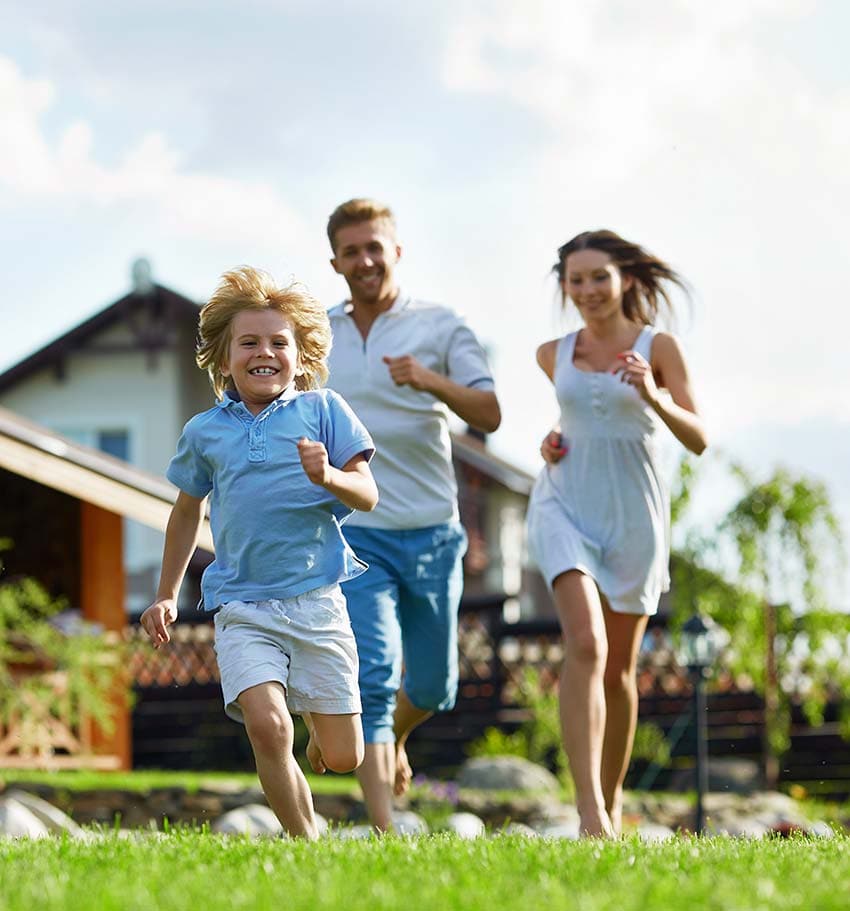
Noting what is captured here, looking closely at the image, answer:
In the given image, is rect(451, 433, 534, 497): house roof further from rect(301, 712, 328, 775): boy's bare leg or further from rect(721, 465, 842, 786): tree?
rect(301, 712, 328, 775): boy's bare leg

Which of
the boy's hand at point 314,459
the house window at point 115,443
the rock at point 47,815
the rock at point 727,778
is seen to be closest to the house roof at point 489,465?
the house window at point 115,443

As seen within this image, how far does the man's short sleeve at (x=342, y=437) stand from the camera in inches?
216

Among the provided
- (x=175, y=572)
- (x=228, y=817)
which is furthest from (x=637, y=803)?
(x=175, y=572)

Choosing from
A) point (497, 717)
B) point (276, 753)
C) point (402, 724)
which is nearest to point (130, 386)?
point (497, 717)

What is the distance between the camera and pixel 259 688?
5.25 metres

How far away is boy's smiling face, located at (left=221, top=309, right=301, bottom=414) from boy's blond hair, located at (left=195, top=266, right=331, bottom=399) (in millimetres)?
48

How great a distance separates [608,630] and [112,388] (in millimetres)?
25581

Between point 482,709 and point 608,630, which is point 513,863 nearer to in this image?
point 608,630

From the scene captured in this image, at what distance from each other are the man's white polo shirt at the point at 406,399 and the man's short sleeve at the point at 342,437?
1340mm

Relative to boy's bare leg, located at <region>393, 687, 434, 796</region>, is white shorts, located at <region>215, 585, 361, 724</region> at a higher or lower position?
higher

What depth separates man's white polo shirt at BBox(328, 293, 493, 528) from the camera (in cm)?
692

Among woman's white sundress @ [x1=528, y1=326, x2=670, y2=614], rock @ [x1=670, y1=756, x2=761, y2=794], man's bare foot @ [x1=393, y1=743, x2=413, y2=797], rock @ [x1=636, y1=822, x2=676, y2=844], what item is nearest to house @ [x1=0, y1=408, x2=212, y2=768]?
rock @ [x1=636, y1=822, x2=676, y2=844]

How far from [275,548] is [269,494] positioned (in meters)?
0.16

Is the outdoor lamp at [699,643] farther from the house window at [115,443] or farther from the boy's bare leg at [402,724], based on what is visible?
the house window at [115,443]
